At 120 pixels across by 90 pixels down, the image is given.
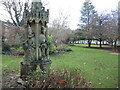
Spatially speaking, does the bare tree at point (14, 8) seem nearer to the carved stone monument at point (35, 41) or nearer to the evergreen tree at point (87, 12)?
Result: the carved stone monument at point (35, 41)

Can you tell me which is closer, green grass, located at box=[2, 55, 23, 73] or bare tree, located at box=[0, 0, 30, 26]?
green grass, located at box=[2, 55, 23, 73]

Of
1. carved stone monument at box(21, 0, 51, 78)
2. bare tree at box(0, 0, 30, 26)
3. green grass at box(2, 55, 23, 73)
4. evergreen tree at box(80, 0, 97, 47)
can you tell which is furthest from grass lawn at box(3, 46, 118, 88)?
evergreen tree at box(80, 0, 97, 47)

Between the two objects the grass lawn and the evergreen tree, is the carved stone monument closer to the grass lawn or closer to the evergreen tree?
the grass lawn

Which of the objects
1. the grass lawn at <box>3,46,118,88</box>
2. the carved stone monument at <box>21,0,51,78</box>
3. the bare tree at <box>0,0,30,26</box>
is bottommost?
the grass lawn at <box>3,46,118,88</box>

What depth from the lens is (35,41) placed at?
3811 mm

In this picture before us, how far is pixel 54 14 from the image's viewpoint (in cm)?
2047

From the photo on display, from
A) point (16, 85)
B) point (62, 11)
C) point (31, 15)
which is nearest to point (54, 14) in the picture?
point (62, 11)

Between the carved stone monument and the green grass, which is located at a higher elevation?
the carved stone monument

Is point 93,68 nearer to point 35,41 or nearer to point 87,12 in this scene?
point 35,41

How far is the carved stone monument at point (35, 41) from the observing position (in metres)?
3.72

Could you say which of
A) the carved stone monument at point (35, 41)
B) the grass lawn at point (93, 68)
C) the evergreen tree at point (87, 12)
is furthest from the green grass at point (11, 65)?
the evergreen tree at point (87, 12)

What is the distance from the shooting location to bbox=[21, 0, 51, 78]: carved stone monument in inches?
147

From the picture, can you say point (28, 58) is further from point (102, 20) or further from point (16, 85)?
point (102, 20)

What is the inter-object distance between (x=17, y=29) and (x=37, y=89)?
45.5 feet
